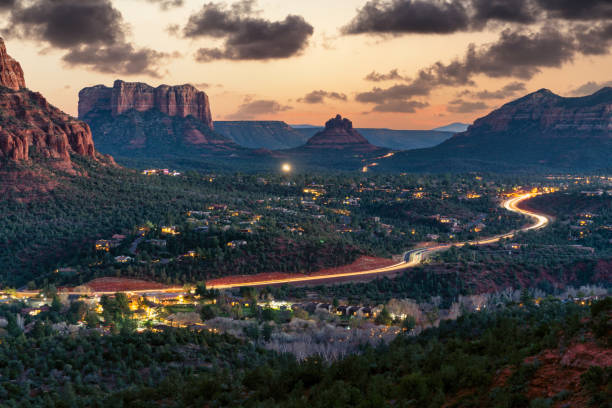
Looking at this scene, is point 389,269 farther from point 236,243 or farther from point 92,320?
point 92,320

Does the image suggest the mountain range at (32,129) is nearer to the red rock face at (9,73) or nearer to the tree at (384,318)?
the red rock face at (9,73)

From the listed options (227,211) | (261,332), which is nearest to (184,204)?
(227,211)

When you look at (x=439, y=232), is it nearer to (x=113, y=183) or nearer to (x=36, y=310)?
(x=113, y=183)

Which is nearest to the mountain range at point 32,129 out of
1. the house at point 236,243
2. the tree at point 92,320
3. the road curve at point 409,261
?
the house at point 236,243

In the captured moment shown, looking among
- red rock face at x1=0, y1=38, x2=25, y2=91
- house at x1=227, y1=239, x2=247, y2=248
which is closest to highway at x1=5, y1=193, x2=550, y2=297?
house at x1=227, y1=239, x2=247, y2=248

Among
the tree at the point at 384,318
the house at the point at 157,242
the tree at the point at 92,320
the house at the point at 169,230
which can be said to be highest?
the house at the point at 169,230

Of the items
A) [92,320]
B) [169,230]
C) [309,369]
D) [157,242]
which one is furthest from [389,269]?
[309,369]

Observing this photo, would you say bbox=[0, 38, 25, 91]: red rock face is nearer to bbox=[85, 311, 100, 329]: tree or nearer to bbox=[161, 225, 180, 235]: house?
bbox=[161, 225, 180, 235]: house

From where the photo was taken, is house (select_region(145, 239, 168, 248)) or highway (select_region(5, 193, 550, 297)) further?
house (select_region(145, 239, 168, 248))

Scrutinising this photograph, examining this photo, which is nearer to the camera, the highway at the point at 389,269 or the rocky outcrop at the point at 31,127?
the highway at the point at 389,269
